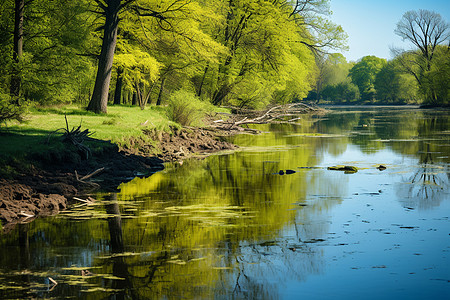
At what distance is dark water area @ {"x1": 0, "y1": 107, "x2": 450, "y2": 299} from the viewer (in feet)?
20.8

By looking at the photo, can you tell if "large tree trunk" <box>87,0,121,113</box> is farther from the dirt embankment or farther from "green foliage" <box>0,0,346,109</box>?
the dirt embankment

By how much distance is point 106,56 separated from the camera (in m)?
23.9

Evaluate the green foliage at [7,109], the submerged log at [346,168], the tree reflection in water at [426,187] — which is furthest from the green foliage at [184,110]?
the tree reflection in water at [426,187]

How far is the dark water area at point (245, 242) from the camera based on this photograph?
6.35m

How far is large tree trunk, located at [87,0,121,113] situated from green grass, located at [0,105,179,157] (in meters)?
0.97

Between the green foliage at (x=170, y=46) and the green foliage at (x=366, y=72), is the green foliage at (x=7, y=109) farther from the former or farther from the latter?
the green foliage at (x=366, y=72)

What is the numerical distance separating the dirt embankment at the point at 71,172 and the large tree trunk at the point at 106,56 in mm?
4193

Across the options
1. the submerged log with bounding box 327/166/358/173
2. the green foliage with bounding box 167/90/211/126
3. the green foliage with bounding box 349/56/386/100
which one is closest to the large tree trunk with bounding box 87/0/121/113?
the green foliage with bounding box 167/90/211/126

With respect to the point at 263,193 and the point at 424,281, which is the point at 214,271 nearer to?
the point at 424,281

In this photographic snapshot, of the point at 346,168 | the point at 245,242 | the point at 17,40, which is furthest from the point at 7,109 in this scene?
the point at 346,168

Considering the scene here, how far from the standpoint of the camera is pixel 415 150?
20844 millimetres

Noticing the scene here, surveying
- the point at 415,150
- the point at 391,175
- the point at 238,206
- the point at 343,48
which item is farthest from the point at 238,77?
the point at 238,206

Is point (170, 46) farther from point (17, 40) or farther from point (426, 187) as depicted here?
point (426, 187)

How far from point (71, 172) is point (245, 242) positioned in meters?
7.13
